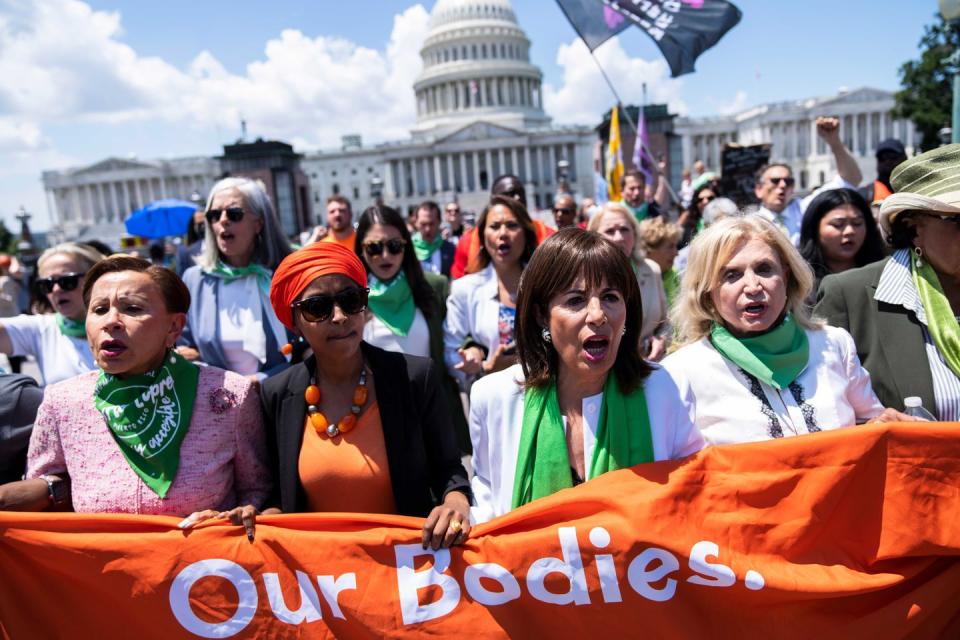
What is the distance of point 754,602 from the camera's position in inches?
92.6

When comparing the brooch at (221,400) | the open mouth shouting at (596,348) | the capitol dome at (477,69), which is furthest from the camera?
the capitol dome at (477,69)

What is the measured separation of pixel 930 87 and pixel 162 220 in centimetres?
4542

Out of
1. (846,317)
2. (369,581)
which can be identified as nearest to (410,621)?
(369,581)

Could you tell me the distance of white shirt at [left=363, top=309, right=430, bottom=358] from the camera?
169 inches

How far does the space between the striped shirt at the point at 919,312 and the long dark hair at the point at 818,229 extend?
1268mm

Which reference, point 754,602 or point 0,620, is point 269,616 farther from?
point 754,602

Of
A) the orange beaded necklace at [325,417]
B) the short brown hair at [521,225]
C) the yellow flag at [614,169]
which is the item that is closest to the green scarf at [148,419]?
the orange beaded necklace at [325,417]

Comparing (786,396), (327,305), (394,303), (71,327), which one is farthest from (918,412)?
(71,327)

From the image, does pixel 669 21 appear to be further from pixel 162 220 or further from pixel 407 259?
pixel 162 220

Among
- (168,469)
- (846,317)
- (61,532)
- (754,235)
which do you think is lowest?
(61,532)

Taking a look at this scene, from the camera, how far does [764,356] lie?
2637 mm

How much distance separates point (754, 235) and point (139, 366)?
2366 millimetres

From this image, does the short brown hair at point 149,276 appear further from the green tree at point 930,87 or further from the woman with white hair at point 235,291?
the green tree at point 930,87

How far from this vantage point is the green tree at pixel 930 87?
4091 cm
